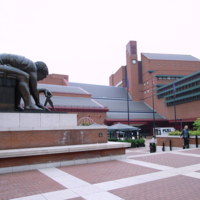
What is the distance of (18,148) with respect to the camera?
8555 millimetres

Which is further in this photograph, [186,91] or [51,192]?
[186,91]

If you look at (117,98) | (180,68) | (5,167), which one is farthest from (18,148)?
(180,68)

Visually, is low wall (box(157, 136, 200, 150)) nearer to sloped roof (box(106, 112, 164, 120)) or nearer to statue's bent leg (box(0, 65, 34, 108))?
statue's bent leg (box(0, 65, 34, 108))

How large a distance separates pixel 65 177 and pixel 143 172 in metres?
2.78

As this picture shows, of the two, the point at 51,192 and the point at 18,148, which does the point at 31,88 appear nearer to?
the point at 18,148

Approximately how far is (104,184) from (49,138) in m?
4.18

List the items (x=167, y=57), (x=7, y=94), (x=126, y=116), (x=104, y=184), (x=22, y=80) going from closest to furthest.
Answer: (x=104, y=184) → (x=7, y=94) → (x=22, y=80) → (x=126, y=116) → (x=167, y=57)

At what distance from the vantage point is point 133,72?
6350 centimetres

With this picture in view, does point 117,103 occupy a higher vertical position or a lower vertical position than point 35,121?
higher

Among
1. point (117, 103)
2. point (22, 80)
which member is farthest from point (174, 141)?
point (117, 103)

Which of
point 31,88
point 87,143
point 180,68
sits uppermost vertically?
point 180,68

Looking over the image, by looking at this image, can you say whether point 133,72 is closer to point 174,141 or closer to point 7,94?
point 174,141

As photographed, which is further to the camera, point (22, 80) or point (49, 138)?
point (22, 80)

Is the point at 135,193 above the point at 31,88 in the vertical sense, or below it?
below
